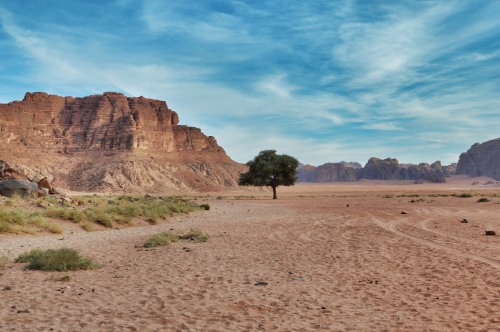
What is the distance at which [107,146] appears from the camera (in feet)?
398

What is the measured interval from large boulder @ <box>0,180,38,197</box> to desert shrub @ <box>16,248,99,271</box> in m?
18.4

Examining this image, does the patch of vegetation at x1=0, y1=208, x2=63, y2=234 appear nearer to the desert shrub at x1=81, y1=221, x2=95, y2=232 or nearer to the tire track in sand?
the desert shrub at x1=81, y1=221, x2=95, y2=232

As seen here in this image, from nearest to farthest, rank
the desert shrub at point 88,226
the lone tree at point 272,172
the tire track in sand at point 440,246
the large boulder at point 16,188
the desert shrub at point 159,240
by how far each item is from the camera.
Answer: the tire track in sand at point 440,246
the desert shrub at point 159,240
the desert shrub at point 88,226
the large boulder at point 16,188
the lone tree at point 272,172

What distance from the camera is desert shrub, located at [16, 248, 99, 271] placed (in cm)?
1017

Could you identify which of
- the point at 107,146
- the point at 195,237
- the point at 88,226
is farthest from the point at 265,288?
the point at 107,146

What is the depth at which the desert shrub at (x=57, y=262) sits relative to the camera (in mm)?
10172

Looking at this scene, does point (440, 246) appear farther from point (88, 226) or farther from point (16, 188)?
A: point (16, 188)

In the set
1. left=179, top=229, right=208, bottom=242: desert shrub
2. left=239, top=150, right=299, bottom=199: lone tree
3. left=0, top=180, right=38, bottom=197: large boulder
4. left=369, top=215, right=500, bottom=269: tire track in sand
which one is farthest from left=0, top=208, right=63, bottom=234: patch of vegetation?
left=239, top=150, right=299, bottom=199: lone tree

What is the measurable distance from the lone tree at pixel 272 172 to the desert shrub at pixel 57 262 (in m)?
56.1

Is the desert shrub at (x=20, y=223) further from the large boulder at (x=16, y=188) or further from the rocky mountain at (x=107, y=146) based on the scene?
the rocky mountain at (x=107, y=146)

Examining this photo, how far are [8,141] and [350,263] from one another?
123630 millimetres

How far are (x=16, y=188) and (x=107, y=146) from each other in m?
98.2

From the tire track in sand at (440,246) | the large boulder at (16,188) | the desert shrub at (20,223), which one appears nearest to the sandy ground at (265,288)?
the tire track in sand at (440,246)

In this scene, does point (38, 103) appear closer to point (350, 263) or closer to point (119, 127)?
point (119, 127)
